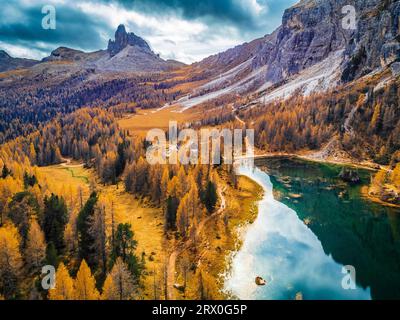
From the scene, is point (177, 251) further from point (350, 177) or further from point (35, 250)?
point (350, 177)

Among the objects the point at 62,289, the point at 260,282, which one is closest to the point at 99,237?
the point at 62,289

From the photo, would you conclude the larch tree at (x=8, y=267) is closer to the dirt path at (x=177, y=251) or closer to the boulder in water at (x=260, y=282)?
the dirt path at (x=177, y=251)

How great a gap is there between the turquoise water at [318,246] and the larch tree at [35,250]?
3102 centimetres

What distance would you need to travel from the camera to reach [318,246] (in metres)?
66.9

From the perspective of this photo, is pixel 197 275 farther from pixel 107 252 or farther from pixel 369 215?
pixel 369 215

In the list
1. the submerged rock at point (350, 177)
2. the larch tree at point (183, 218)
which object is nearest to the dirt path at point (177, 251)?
the larch tree at point (183, 218)

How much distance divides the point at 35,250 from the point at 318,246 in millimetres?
56899

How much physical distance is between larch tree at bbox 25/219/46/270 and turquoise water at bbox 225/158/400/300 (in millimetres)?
31020

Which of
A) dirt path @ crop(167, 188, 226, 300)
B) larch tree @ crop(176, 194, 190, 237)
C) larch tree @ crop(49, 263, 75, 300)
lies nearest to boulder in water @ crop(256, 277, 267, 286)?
dirt path @ crop(167, 188, 226, 300)

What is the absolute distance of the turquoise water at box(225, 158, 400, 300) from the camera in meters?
50.8

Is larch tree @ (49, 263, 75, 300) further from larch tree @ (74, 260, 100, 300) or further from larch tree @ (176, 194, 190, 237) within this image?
larch tree @ (176, 194, 190, 237)

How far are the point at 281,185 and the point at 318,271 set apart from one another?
5753 centimetres
